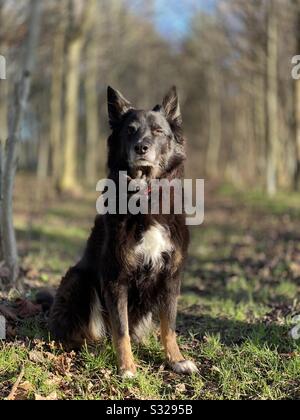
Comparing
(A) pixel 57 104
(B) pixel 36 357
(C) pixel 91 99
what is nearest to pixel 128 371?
(B) pixel 36 357

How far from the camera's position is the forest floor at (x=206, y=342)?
4.05m

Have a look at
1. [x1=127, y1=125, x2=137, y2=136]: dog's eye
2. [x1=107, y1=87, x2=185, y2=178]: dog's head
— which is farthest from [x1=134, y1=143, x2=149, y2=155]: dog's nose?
[x1=127, y1=125, x2=137, y2=136]: dog's eye

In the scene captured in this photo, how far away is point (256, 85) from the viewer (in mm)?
25297

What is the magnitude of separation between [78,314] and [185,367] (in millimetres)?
1043

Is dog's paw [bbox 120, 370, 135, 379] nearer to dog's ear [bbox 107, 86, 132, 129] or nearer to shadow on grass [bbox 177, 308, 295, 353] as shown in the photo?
shadow on grass [bbox 177, 308, 295, 353]

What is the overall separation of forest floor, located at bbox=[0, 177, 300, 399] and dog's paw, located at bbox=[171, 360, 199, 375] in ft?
0.19

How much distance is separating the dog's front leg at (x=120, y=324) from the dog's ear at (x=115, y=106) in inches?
57.5

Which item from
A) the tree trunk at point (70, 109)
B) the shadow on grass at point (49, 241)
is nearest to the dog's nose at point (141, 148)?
the shadow on grass at point (49, 241)

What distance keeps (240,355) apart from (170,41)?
1403 inches

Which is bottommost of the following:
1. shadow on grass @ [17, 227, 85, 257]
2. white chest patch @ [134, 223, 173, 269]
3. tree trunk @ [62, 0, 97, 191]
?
shadow on grass @ [17, 227, 85, 257]

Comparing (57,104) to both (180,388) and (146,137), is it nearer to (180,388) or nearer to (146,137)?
(146,137)

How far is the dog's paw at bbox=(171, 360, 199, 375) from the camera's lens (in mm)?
4340

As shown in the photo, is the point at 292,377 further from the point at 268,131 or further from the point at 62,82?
the point at 62,82

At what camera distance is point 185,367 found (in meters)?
4.35
